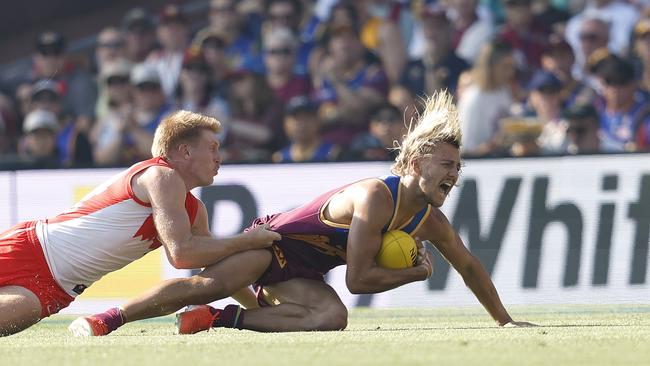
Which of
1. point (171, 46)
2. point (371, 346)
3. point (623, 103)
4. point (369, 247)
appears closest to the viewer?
point (371, 346)

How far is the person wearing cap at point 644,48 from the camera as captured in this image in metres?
12.7

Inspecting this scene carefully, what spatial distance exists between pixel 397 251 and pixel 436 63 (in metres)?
6.65

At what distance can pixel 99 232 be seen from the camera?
755 centimetres

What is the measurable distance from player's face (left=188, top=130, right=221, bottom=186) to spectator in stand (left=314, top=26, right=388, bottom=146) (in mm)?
5523

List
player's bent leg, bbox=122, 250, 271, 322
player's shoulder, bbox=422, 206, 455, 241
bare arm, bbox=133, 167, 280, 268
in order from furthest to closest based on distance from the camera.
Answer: player's shoulder, bbox=422, 206, 455, 241, player's bent leg, bbox=122, 250, 271, 322, bare arm, bbox=133, 167, 280, 268

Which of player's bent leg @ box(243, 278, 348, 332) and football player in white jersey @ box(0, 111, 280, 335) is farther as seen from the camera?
player's bent leg @ box(243, 278, 348, 332)

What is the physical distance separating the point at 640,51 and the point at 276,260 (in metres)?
6.38

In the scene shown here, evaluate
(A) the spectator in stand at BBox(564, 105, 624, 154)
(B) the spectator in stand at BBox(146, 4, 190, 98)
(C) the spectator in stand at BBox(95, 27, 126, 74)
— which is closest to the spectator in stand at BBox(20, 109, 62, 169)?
(B) the spectator in stand at BBox(146, 4, 190, 98)

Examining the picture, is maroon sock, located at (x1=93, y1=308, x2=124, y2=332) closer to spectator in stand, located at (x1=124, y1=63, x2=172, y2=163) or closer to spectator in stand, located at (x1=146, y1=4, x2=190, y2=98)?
spectator in stand, located at (x1=124, y1=63, x2=172, y2=163)

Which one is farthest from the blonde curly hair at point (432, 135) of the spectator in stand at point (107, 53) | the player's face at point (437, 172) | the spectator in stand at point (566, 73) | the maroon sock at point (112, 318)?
the spectator in stand at point (107, 53)

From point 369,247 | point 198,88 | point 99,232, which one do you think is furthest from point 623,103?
point 99,232

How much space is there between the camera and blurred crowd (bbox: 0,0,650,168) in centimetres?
1244

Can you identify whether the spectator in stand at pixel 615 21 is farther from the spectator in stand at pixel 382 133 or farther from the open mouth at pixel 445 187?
the open mouth at pixel 445 187

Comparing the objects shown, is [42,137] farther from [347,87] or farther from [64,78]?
[347,87]
